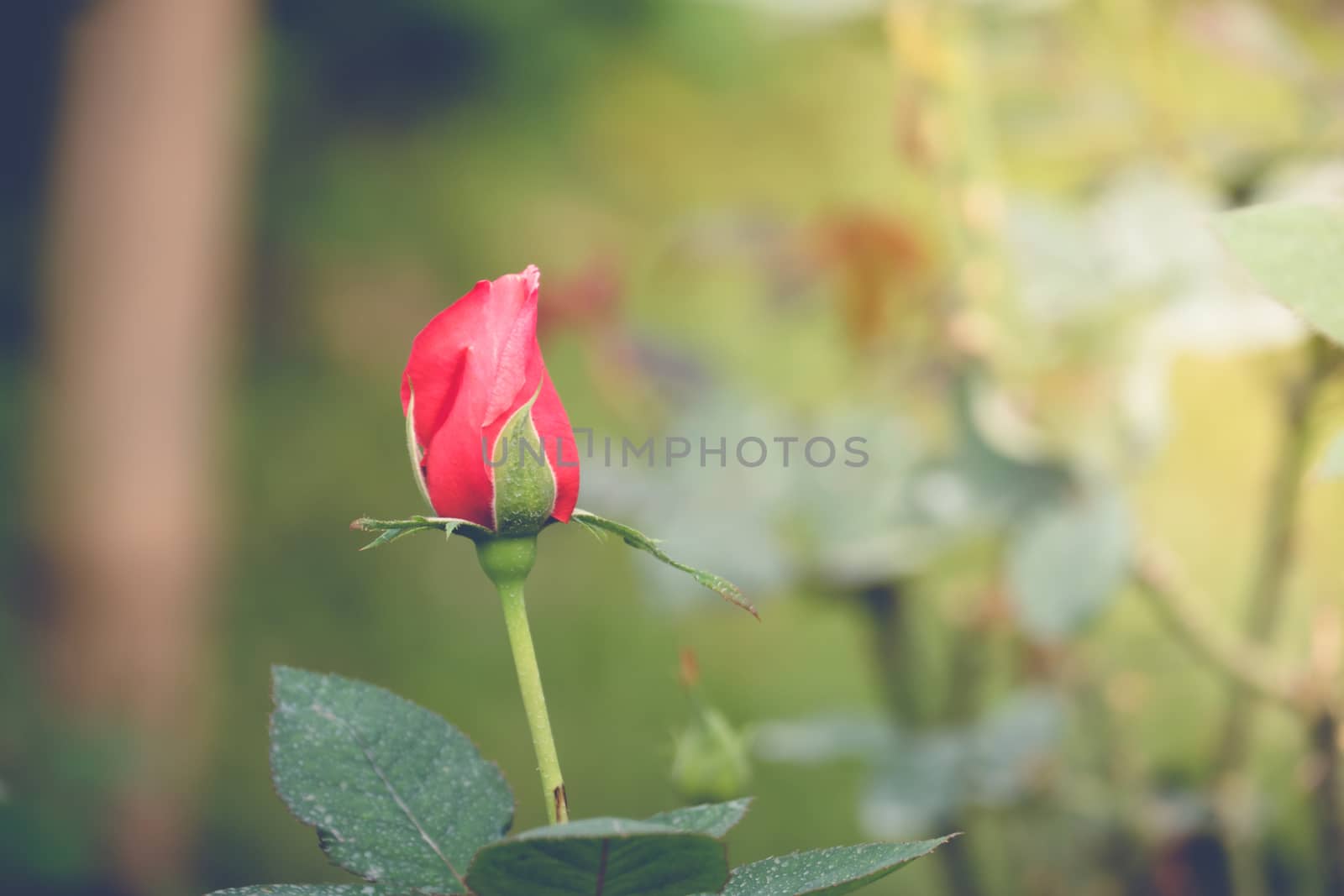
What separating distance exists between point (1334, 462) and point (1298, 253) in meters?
0.04

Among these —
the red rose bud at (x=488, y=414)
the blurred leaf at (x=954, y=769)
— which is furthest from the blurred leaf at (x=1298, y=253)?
the blurred leaf at (x=954, y=769)

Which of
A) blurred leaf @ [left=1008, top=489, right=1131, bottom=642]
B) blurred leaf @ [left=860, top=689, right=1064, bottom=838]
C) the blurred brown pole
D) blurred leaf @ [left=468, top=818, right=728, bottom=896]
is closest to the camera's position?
blurred leaf @ [left=468, top=818, right=728, bottom=896]

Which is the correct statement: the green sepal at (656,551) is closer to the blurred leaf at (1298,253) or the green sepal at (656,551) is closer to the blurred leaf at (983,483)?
the blurred leaf at (1298,253)

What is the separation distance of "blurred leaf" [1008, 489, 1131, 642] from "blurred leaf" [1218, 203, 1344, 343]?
0.87 feet

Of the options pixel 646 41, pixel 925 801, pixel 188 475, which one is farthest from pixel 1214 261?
pixel 646 41

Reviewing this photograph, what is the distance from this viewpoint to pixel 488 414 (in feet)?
0.71

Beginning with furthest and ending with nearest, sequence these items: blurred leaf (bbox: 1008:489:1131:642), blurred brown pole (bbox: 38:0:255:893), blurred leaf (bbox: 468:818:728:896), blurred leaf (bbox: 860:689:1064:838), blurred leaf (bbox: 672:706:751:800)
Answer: blurred brown pole (bbox: 38:0:255:893) → blurred leaf (bbox: 860:689:1064:838) → blurred leaf (bbox: 1008:489:1131:642) → blurred leaf (bbox: 672:706:751:800) → blurred leaf (bbox: 468:818:728:896)

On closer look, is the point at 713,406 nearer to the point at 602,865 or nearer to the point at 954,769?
the point at 954,769

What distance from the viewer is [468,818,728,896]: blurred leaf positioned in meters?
0.17

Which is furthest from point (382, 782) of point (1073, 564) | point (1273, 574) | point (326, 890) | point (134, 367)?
point (134, 367)

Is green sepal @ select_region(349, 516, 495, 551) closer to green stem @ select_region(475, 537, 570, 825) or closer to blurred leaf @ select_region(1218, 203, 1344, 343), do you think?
green stem @ select_region(475, 537, 570, 825)

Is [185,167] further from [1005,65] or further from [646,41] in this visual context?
[1005,65]

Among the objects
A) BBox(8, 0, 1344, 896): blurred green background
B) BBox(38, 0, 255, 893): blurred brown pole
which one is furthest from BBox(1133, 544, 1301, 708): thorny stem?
BBox(38, 0, 255, 893): blurred brown pole

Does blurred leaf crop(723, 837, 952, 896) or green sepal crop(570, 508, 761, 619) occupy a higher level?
green sepal crop(570, 508, 761, 619)
